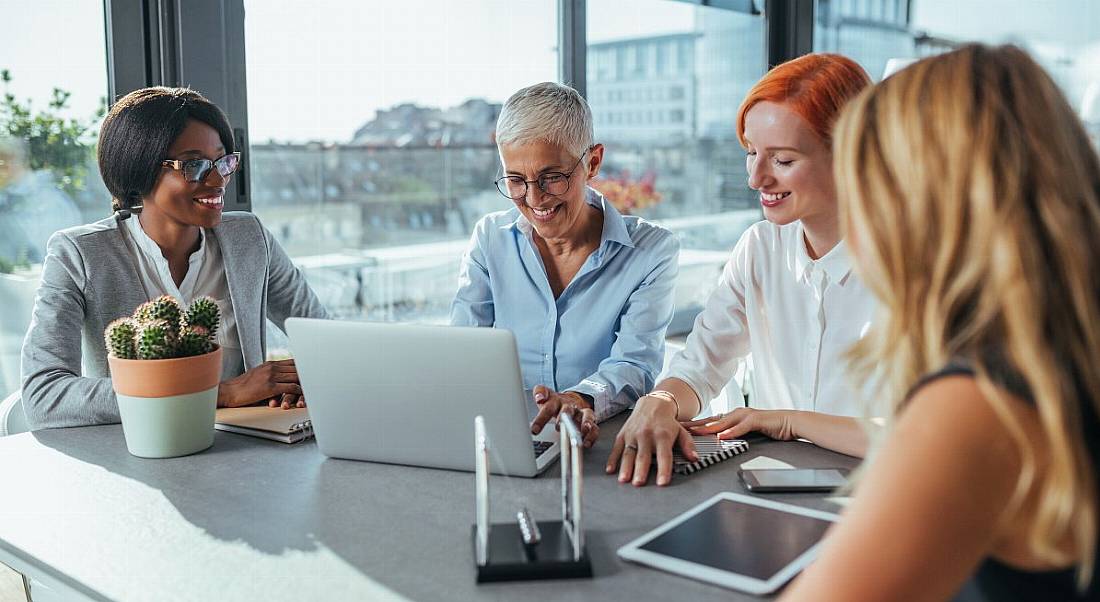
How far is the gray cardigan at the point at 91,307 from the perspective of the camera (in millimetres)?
1864

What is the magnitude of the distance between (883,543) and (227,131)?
6.27ft

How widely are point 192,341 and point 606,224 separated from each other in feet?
3.63

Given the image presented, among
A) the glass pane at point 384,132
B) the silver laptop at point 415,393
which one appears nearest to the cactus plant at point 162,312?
the silver laptop at point 415,393

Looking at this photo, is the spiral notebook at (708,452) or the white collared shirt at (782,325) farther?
the white collared shirt at (782,325)

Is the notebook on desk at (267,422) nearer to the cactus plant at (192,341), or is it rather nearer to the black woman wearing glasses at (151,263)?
the black woman wearing glasses at (151,263)

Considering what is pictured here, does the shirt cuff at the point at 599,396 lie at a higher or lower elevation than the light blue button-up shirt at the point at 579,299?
lower

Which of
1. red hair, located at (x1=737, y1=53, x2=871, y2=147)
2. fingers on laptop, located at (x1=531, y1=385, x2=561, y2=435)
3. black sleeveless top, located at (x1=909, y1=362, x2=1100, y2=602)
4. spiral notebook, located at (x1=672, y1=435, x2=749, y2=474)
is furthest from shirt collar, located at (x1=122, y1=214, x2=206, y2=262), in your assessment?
black sleeveless top, located at (x1=909, y1=362, x2=1100, y2=602)

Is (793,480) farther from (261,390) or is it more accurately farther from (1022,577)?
(261,390)

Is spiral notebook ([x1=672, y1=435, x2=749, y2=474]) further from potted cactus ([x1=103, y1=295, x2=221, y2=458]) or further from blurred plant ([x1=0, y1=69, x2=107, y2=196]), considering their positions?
blurred plant ([x1=0, y1=69, x2=107, y2=196])

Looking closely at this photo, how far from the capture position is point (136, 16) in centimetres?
260

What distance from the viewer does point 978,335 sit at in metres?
0.83

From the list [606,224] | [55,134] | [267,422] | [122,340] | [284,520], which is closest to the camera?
[284,520]

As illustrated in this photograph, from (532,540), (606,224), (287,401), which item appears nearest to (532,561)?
(532,540)

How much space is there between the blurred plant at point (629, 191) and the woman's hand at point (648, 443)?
7.55ft
